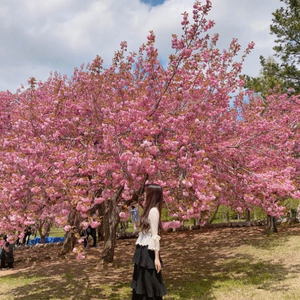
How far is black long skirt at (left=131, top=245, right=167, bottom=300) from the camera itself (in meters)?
3.69

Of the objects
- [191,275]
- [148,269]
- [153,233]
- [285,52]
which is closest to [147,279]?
[148,269]

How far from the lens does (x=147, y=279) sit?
3699mm

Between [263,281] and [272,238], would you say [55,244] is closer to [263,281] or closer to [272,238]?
[272,238]

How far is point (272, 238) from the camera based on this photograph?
12266 millimetres

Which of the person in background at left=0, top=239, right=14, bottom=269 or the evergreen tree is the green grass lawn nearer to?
the person in background at left=0, top=239, right=14, bottom=269

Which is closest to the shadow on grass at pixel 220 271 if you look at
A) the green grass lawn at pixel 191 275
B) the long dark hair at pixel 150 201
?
the green grass lawn at pixel 191 275

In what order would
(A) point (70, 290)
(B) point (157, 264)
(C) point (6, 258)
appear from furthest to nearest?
(C) point (6, 258) < (A) point (70, 290) < (B) point (157, 264)

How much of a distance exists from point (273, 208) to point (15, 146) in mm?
6589

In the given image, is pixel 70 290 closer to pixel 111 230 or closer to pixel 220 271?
pixel 111 230

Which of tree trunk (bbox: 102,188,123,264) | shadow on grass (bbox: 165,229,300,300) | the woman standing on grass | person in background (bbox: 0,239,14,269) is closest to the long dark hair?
the woman standing on grass

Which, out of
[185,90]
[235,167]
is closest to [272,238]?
[235,167]

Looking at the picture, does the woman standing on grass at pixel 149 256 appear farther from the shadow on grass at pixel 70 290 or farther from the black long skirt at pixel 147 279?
the shadow on grass at pixel 70 290

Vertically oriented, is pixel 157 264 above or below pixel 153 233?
below

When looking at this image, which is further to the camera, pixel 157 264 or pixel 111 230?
pixel 111 230
